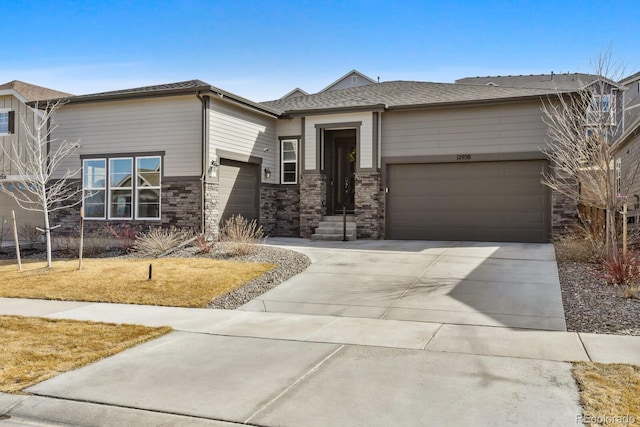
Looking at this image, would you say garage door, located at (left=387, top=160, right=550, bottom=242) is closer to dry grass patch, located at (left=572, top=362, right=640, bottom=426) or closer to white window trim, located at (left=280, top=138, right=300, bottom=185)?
white window trim, located at (left=280, top=138, right=300, bottom=185)

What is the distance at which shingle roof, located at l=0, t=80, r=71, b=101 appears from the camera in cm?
1980

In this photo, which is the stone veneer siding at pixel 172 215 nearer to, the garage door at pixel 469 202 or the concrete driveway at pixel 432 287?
the concrete driveway at pixel 432 287

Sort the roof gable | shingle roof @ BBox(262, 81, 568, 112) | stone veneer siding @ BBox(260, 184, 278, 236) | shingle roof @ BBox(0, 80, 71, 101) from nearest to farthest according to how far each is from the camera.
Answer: shingle roof @ BBox(262, 81, 568, 112), stone veneer siding @ BBox(260, 184, 278, 236), shingle roof @ BBox(0, 80, 71, 101), the roof gable

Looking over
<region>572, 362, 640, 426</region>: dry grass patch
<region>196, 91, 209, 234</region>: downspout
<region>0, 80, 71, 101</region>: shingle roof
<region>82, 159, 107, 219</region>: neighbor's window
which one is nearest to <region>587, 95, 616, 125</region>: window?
<region>572, 362, 640, 426</region>: dry grass patch

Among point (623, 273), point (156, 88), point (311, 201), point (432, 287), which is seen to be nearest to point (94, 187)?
point (156, 88)

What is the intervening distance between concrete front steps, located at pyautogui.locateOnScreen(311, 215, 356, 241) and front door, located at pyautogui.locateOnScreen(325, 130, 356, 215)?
72 centimetres

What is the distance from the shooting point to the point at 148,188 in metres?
16.2

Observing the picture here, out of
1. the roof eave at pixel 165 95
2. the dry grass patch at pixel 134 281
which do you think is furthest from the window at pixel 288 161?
the dry grass patch at pixel 134 281

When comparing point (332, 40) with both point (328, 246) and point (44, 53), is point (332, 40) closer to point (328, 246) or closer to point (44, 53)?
point (328, 246)

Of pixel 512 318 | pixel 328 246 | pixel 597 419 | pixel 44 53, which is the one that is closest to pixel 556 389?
pixel 597 419

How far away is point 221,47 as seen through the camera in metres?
16.3

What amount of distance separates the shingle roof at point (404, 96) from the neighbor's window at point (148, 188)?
506 centimetres

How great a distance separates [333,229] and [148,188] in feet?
19.7

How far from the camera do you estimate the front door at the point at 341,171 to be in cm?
1867
